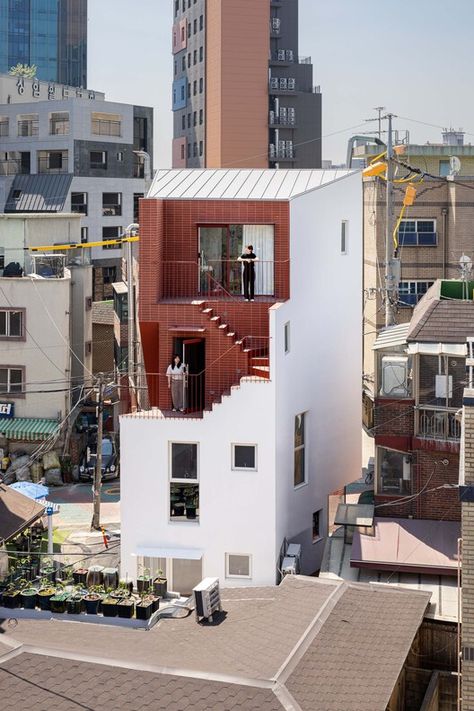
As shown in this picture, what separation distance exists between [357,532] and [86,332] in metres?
25.1

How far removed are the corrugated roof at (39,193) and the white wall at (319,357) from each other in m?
45.4

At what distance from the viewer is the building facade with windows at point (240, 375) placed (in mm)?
29156

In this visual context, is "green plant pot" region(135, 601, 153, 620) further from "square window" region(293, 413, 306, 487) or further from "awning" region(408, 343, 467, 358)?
"awning" region(408, 343, 467, 358)

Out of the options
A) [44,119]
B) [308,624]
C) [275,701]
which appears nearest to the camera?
[275,701]

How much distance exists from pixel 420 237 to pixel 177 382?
94.9ft

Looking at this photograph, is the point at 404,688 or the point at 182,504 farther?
the point at 182,504

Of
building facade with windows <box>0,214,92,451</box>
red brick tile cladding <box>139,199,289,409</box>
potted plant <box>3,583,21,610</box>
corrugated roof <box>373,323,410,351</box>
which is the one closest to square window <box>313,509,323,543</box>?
corrugated roof <box>373,323,410,351</box>

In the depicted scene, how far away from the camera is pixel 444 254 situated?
56031 mm

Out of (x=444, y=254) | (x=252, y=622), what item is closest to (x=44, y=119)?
(x=444, y=254)

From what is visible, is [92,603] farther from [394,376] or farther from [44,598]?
[394,376]

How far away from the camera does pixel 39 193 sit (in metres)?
79.4

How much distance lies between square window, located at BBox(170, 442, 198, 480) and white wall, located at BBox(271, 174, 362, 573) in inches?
83.5

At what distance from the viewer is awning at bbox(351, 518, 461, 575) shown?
1075 inches

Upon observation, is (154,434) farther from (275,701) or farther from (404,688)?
(275,701)
